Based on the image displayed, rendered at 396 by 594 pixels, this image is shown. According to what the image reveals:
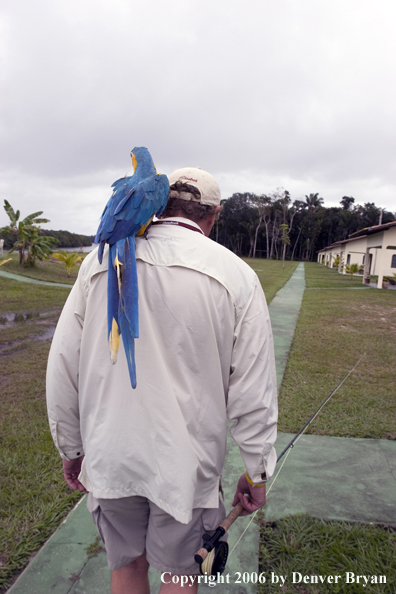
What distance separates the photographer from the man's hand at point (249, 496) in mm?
1354

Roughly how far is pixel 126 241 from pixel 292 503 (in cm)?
197

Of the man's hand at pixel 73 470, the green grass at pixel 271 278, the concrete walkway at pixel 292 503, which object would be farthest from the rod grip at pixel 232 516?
the green grass at pixel 271 278

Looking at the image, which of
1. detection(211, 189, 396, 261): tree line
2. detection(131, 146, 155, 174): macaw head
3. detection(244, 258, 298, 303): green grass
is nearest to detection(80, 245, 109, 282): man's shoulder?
detection(131, 146, 155, 174): macaw head

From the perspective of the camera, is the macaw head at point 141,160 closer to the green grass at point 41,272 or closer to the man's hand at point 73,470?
the man's hand at point 73,470

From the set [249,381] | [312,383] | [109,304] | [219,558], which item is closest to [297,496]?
[219,558]

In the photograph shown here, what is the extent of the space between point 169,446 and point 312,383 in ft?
11.9

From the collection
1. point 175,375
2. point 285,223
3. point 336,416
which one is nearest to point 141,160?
point 175,375

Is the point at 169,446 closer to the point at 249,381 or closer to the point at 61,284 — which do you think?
the point at 249,381

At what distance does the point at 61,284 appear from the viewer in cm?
1451

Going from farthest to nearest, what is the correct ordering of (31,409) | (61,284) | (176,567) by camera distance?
1. (61,284)
2. (31,409)
3. (176,567)

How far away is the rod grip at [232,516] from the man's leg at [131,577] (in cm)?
32

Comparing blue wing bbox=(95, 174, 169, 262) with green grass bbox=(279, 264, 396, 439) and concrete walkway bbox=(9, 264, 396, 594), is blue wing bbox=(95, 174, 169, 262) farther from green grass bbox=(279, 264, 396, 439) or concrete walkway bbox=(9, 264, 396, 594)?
→ green grass bbox=(279, 264, 396, 439)

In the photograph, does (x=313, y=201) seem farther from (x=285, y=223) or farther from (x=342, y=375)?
(x=342, y=375)

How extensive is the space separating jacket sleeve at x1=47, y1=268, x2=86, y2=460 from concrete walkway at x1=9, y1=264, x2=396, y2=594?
850mm
